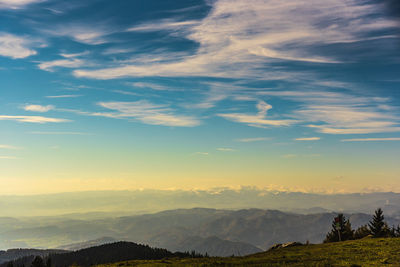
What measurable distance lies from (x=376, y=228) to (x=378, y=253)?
64.4 meters

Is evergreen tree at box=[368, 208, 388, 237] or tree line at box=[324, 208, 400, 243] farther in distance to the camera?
evergreen tree at box=[368, 208, 388, 237]

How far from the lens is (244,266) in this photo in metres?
46.4

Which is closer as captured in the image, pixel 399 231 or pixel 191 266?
pixel 191 266

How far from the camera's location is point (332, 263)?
4316 centimetres

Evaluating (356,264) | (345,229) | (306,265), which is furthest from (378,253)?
(345,229)

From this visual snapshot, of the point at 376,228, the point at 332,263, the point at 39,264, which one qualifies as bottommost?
the point at 39,264

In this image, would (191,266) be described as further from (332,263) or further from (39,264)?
(39,264)

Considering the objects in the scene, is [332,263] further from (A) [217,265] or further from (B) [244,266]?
(A) [217,265]

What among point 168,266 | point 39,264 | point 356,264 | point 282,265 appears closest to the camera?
point 356,264

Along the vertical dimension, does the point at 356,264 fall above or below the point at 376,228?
above

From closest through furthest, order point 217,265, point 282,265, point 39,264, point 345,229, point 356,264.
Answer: point 356,264 < point 282,265 < point 217,265 < point 39,264 < point 345,229

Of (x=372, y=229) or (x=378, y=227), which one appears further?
(x=372, y=229)

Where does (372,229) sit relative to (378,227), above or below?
below

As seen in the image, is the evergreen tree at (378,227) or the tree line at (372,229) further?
the evergreen tree at (378,227)
